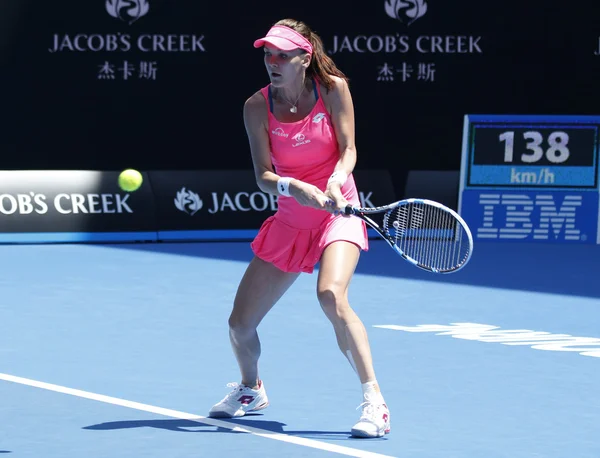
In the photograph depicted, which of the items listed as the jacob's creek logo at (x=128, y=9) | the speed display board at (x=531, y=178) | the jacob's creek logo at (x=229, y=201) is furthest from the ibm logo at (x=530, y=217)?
the jacob's creek logo at (x=128, y=9)

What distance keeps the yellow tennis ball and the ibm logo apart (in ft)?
11.0

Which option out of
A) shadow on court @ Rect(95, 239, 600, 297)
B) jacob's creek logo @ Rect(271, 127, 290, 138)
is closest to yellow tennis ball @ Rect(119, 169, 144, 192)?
shadow on court @ Rect(95, 239, 600, 297)

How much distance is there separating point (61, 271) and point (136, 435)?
A: 20.5 ft

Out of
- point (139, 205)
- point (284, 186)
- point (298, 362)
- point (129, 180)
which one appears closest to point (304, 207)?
point (284, 186)

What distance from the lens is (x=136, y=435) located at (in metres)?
5.64

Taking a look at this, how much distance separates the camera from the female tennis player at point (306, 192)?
5652 millimetres

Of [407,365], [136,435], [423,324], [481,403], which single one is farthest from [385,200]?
[136,435]

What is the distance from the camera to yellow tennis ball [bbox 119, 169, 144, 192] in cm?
1391

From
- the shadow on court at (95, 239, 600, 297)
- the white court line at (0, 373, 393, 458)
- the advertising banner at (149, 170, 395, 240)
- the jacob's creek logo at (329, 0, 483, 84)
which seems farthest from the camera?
the jacob's creek logo at (329, 0, 483, 84)

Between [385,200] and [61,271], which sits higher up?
[385,200]

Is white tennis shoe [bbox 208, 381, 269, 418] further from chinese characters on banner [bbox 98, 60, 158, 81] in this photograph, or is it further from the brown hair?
chinese characters on banner [bbox 98, 60, 158, 81]

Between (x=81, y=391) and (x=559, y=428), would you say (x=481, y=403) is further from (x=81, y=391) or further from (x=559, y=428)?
(x=81, y=391)

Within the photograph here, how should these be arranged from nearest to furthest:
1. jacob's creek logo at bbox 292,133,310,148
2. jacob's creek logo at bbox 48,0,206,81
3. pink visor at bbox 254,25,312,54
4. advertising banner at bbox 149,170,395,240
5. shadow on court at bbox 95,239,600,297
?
pink visor at bbox 254,25,312,54 < jacob's creek logo at bbox 292,133,310,148 < shadow on court at bbox 95,239,600,297 < advertising banner at bbox 149,170,395,240 < jacob's creek logo at bbox 48,0,206,81

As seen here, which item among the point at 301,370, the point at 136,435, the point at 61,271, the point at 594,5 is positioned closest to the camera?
the point at 136,435
